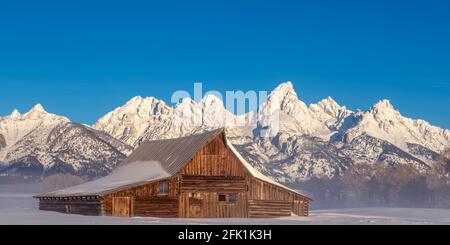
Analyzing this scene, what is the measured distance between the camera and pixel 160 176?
211 feet


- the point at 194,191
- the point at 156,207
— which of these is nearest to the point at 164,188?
the point at 156,207

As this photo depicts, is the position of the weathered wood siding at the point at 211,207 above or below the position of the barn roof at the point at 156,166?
below

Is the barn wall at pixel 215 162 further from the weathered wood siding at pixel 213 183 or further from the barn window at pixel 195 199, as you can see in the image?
the barn window at pixel 195 199

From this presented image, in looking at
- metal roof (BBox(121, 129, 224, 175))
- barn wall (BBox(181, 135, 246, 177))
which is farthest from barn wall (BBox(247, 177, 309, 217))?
metal roof (BBox(121, 129, 224, 175))

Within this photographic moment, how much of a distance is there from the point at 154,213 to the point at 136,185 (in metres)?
2.92

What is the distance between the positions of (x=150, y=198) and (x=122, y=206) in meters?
2.59

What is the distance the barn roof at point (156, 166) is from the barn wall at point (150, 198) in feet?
1.78

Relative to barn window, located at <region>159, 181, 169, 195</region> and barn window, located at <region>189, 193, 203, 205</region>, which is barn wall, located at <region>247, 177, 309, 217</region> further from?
barn window, located at <region>159, 181, 169, 195</region>

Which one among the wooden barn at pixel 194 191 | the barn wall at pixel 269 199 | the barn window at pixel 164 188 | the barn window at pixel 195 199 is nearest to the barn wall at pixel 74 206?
the wooden barn at pixel 194 191

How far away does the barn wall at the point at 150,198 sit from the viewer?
2459 inches

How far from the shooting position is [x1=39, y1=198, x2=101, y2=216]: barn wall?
6262cm

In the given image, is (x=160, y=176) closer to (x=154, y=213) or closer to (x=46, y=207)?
(x=154, y=213)
